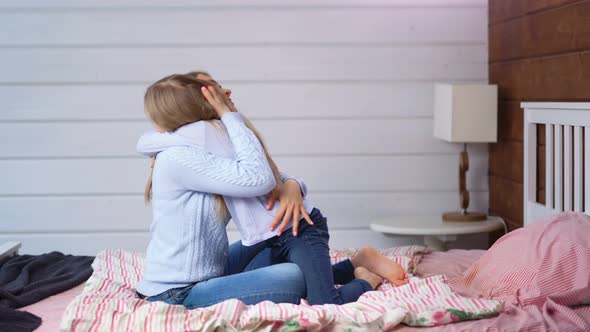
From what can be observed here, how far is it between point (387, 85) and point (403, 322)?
2.23 m

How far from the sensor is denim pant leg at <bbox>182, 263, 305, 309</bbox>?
2.07m

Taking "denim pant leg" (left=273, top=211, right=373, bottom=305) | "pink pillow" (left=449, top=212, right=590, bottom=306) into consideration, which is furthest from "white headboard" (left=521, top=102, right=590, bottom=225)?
"denim pant leg" (left=273, top=211, right=373, bottom=305)

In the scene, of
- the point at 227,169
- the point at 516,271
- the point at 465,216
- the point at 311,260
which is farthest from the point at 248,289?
the point at 465,216

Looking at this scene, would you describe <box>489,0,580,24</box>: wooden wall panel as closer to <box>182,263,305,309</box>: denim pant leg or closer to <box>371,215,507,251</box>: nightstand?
<box>371,215,507,251</box>: nightstand

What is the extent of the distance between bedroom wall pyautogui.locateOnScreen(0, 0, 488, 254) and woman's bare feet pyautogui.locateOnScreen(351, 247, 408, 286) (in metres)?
1.66

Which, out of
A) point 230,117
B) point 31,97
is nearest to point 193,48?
point 31,97

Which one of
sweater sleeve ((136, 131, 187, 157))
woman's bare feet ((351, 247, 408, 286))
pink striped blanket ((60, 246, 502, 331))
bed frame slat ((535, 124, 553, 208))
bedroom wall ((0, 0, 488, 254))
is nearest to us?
pink striped blanket ((60, 246, 502, 331))

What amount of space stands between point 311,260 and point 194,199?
34cm

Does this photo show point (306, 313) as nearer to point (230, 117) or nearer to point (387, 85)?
point (230, 117)

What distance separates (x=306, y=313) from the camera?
1.90 meters

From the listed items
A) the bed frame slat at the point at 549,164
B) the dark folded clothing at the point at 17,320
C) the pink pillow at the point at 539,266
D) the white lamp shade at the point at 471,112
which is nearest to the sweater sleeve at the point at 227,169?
the dark folded clothing at the point at 17,320

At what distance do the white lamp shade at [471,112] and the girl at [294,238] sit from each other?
1.50m

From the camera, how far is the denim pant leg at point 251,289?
6.79 feet

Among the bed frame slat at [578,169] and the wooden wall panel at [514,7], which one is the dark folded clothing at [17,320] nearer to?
the bed frame slat at [578,169]
